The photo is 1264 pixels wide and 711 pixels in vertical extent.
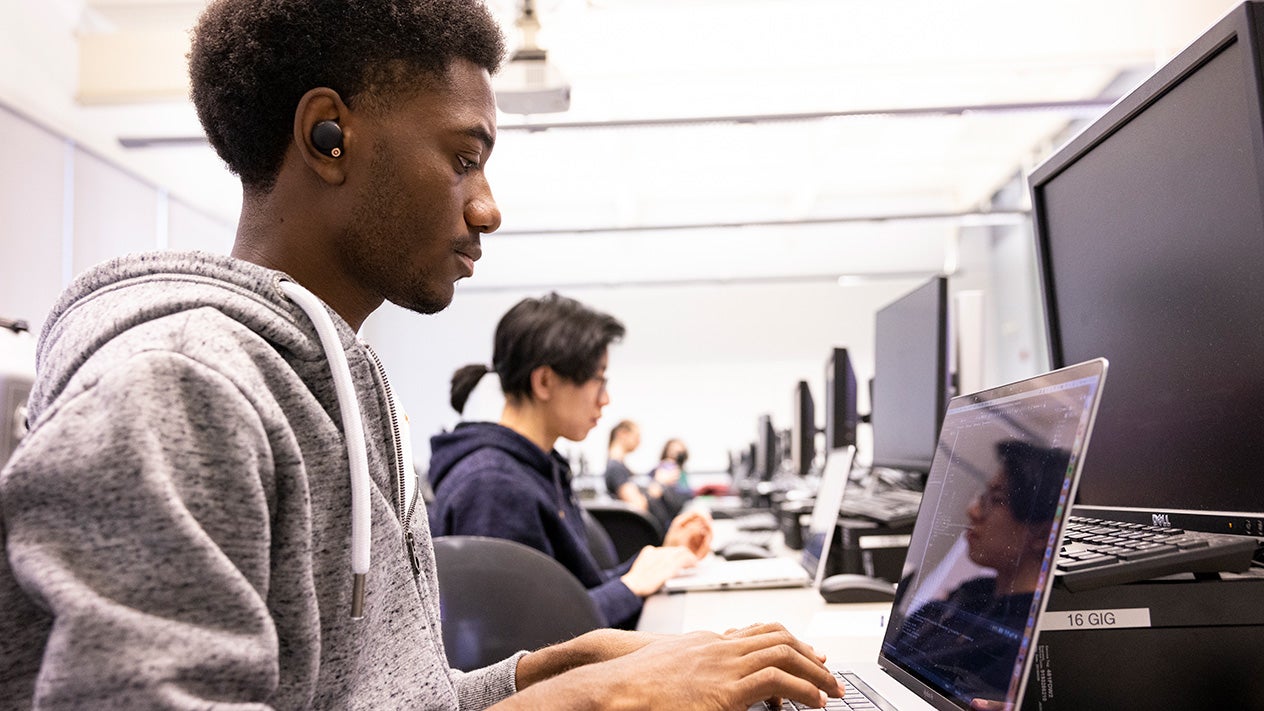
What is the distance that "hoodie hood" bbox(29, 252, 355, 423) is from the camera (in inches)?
27.1

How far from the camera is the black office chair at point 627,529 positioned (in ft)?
11.5

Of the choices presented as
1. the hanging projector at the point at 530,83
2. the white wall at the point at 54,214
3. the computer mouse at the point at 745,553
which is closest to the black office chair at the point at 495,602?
the computer mouse at the point at 745,553

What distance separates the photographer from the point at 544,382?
2.37m

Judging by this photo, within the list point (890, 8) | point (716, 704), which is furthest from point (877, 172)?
point (716, 704)

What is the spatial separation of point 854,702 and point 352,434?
555mm

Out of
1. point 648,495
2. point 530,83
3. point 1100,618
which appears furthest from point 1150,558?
point 648,495

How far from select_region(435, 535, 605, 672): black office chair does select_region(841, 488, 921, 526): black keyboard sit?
27.4 inches

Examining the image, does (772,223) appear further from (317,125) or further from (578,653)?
(317,125)

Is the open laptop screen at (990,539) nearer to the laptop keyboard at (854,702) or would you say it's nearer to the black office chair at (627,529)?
the laptop keyboard at (854,702)

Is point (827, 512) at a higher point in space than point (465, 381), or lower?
lower

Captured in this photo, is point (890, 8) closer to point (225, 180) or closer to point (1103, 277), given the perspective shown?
point (1103, 277)

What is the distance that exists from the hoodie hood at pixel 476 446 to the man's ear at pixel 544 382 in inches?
6.6

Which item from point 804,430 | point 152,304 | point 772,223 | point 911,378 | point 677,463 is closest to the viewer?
point 152,304

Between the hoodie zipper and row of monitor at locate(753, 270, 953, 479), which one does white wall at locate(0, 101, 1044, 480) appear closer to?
row of monitor at locate(753, 270, 953, 479)
